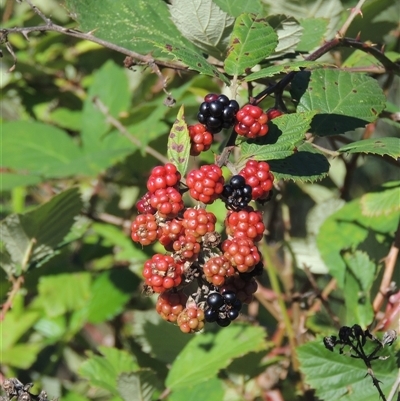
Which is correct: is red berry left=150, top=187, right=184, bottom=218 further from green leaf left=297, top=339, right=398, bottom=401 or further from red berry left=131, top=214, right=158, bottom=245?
green leaf left=297, top=339, right=398, bottom=401

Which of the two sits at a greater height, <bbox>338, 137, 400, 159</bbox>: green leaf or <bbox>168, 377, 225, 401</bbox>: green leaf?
<bbox>338, 137, 400, 159</bbox>: green leaf

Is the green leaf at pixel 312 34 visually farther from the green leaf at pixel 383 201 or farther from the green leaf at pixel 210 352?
the green leaf at pixel 210 352

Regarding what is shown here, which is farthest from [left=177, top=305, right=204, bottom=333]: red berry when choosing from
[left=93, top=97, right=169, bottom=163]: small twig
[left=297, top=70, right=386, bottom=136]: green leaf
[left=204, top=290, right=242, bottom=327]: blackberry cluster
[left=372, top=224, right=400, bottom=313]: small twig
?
[left=93, top=97, right=169, bottom=163]: small twig

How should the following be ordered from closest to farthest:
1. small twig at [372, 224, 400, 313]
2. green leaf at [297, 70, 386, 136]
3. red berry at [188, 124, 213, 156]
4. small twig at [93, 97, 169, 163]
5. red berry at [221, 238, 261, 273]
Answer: red berry at [221, 238, 261, 273], red berry at [188, 124, 213, 156], green leaf at [297, 70, 386, 136], small twig at [372, 224, 400, 313], small twig at [93, 97, 169, 163]

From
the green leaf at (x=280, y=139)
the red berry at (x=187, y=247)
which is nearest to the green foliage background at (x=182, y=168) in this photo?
the green leaf at (x=280, y=139)

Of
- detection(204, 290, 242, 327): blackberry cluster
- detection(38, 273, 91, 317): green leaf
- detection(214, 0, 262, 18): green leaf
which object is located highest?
detection(214, 0, 262, 18): green leaf

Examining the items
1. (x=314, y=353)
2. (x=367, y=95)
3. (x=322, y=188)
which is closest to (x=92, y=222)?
(x=322, y=188)

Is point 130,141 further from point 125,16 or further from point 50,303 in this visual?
point 125,16

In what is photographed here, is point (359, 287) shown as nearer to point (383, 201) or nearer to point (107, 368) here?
point (383, 201)
